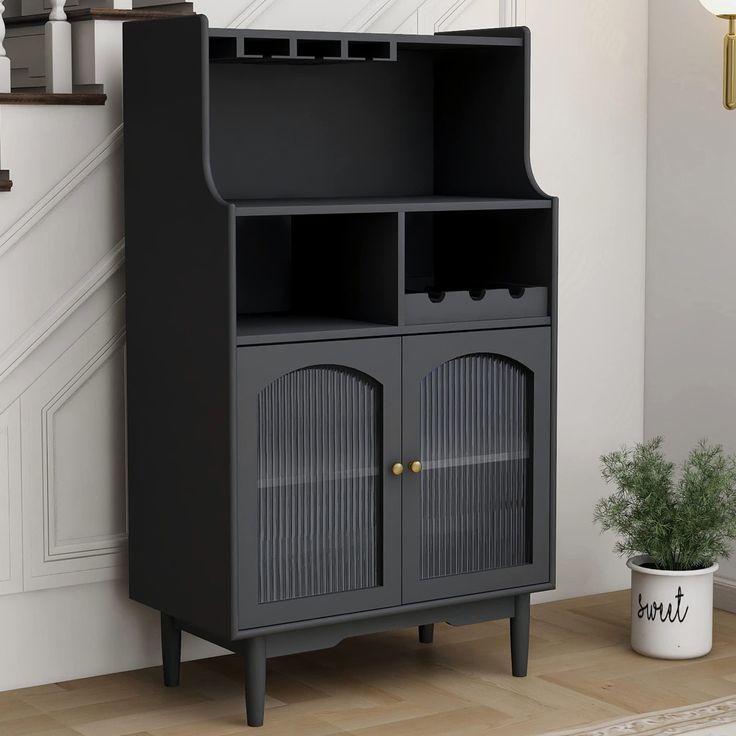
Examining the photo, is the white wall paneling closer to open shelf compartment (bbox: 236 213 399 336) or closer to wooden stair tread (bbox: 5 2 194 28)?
open shelf compartment (bbox: 236 213 399 336)

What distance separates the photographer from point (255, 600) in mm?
2863

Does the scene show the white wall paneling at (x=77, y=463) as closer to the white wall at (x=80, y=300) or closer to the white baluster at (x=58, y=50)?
the white wall at (x=80, y=300)

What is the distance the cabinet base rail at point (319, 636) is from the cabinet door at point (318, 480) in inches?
2.4

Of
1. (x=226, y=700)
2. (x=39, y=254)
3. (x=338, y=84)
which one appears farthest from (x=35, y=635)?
(x=338, y=84)

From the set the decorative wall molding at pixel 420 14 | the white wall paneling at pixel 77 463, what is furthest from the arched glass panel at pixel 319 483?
the decorative wall molding at pixel 420 14

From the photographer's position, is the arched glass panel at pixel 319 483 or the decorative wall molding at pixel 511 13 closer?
the arched glass panel at pixel 319 483

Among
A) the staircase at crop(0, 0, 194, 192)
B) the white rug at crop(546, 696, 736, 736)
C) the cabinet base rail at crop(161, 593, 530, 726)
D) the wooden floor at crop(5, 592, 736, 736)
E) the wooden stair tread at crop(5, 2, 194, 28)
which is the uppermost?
the wooden stair tread at crop(5, 2, 194, 28)

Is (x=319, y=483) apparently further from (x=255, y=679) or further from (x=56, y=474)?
(x=56, y=474)

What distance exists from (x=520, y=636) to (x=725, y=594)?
818 millimetres

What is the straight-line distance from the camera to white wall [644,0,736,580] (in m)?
3.76

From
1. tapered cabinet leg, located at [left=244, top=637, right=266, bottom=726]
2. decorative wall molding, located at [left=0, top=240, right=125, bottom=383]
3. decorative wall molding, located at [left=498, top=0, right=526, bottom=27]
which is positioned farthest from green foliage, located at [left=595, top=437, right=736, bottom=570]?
decorative wall molding, located at [left=0, top=240, right=125, bottom=383]

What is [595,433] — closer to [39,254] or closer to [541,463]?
[541,463]

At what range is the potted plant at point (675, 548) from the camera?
11.1ft

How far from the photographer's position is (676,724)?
295 centimetres
